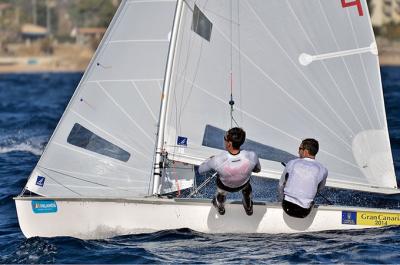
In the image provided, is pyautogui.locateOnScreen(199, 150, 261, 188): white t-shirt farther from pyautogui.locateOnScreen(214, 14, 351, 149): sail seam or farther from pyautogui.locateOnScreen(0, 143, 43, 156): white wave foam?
pyautogui.locateOnScreen(0, 143, 43, 156): white wave foam

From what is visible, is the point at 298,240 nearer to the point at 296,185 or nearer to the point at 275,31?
the point at 296,185

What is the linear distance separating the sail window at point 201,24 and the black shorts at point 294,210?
2194mm

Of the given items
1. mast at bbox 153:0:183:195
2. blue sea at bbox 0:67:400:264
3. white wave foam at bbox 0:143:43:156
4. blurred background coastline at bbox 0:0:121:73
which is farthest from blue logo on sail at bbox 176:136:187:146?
blurred background coastline at bbox 0:0:121:73

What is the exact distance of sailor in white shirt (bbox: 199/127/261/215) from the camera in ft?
30.7

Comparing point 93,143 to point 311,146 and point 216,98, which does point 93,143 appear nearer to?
point 216,98

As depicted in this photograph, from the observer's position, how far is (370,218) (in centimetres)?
982

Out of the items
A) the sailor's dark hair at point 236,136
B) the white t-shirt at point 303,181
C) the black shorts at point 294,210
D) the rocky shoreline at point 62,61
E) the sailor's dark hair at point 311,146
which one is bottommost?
the black shorts at point 294,210

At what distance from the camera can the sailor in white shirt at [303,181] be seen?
946 cm

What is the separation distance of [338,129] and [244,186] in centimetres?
162


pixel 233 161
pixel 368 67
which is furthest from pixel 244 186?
pixel 368 67

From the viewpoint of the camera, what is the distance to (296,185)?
948 centimetres

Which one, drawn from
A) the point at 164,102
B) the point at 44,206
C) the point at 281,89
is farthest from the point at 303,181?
the point at 44,206

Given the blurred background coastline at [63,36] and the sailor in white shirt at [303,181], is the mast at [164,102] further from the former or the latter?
the blurred background coastline at [63,36]

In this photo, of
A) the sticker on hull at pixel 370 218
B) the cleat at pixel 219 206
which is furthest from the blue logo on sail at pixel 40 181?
the sticker on hull at pixel 370 218
